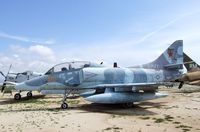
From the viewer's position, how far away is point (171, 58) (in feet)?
68.8

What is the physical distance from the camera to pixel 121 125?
35.7 feet

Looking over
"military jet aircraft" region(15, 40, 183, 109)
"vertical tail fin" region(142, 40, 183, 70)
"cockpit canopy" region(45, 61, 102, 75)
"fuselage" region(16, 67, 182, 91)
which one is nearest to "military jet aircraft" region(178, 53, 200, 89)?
"vertical tail fin" region(142, 40, 183, 70)

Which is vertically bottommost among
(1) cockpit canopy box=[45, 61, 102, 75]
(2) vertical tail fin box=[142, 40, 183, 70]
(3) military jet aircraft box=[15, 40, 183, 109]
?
(3) military jet aircraft box=[15, 40, 183, 109]

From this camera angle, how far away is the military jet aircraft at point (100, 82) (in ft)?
53.0

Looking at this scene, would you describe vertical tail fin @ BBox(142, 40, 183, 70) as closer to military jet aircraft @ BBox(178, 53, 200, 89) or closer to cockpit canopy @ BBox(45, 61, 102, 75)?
cockpit canopy @ BBox(45, 61, 102, 75)

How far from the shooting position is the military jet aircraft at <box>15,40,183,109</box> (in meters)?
16.1

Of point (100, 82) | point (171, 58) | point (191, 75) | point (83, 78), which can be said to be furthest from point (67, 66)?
point (191, 75)

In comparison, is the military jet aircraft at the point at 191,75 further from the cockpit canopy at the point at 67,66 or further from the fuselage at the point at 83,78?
the cockpit canopy at the point at 67,66

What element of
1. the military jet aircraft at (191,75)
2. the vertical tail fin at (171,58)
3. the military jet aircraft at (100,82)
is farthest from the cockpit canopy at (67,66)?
the military jet aircraft at (191,75)

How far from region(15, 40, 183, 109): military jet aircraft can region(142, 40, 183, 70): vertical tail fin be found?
1636 mm

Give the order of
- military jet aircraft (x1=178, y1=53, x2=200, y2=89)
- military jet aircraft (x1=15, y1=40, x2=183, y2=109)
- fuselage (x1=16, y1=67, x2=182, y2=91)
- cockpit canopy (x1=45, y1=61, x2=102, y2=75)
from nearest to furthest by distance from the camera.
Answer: military jet aircraft (x1=15, y1=40, x2=183, y2=109)
fuselage (x1=16, y1=67, x2=182, y2=91)
cockpit canopy (x1=45, y1=61, x2=102, y2=75)
military jet aircraft (x1=178, y1=53, x2=200, y2=89)

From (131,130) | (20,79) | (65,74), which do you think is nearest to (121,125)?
(131,130)

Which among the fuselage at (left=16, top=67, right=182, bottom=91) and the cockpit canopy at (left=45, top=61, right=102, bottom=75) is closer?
the fuselage at (left=16, top=67, right=182, bottom=91)

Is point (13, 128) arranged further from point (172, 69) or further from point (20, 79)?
point (20, 79)
